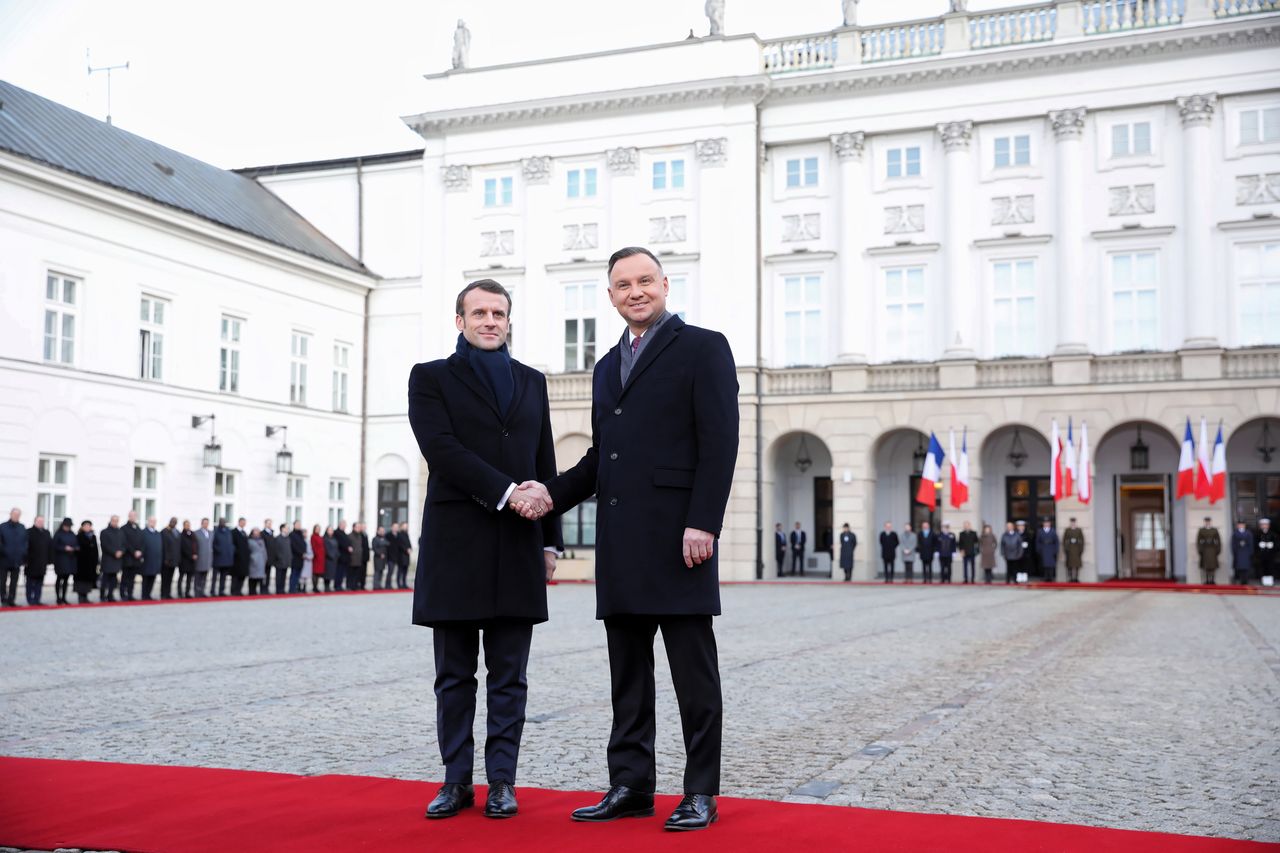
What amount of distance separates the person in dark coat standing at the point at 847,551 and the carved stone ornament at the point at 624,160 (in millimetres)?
12207

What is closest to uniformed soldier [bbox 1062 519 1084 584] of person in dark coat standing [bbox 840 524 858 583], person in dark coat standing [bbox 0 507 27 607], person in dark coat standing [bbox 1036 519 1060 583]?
person in dark coat standing [bbox 1036 519 1060 583]

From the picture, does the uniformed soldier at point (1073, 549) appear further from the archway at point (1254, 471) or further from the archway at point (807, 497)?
the archway at point (807, 497)

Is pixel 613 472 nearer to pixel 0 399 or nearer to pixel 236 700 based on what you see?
Answer: pixel 236 700

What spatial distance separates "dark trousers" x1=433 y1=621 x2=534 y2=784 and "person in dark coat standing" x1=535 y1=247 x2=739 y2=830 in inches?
15.8

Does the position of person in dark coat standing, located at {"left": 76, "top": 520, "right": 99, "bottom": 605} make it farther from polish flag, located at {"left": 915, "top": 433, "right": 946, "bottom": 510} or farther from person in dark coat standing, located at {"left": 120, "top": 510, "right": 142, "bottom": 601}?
polish flag, located at {"left": 915, "top": 433, "right": 946, "bottom": 510}

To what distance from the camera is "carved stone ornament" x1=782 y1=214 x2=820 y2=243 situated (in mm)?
39000

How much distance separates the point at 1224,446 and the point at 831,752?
29.7 m

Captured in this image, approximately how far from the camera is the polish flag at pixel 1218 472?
33375 millimetres

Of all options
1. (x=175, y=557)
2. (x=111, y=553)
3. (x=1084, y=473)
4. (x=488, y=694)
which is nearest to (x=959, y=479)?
(x=1084, y=473)

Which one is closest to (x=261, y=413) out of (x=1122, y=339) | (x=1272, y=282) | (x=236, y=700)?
(x=1122, y=339)

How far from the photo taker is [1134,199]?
36.0 m

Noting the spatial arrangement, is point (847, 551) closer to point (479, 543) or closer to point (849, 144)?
point (849, 144)

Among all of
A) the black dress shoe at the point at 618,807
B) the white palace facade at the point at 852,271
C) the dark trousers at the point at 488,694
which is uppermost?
the white palace facade at the point at 852,271

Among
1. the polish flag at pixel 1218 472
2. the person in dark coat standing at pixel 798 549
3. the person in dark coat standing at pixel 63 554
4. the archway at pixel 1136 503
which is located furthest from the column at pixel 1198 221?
the person in dark coat standing at pixel 63 554
